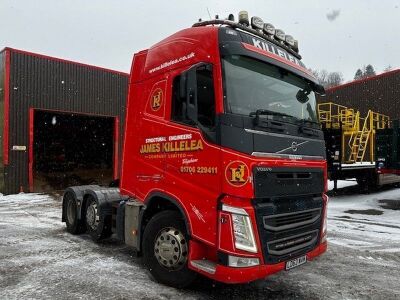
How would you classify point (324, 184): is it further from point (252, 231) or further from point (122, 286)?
point (122, 286)

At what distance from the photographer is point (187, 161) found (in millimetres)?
4523

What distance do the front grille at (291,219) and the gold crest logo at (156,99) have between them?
6.81 ft

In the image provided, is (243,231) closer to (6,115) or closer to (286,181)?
(286,181)

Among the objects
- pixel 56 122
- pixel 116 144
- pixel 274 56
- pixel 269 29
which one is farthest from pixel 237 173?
pixel 56 122

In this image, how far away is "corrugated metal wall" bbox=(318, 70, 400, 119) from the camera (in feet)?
67.4

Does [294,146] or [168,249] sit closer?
[294,146]

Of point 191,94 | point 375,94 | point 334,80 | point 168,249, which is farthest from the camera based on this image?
point 334,80

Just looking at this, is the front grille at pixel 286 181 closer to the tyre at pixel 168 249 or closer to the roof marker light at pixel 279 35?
the tyre at pixel 168 249

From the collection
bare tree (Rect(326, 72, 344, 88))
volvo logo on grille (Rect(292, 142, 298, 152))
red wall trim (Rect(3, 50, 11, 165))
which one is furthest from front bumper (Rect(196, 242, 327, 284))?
bare tree (Rect(326, 72, 344, 88))

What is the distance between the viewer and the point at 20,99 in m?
16.0

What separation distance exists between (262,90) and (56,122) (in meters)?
18.9

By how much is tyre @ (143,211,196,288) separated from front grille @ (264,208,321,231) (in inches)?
40.3

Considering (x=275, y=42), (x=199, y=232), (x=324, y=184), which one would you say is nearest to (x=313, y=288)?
(x=324, y=184)

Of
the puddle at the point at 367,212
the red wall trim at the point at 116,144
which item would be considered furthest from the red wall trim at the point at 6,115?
the puddle at the point at 367,212
